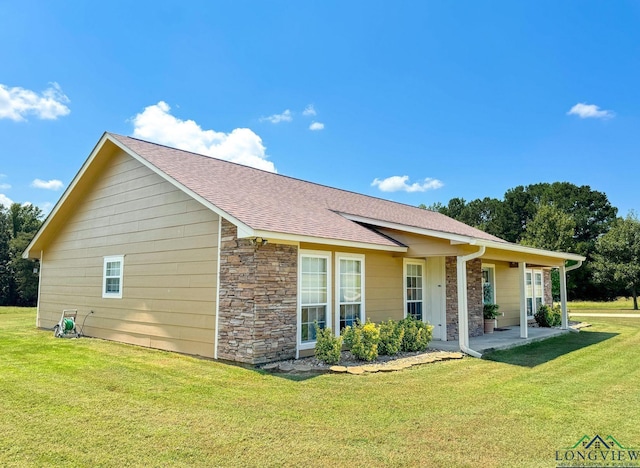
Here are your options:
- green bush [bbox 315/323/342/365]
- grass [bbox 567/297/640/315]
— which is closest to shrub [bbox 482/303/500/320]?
green bush [bbox 315/323/342/365]

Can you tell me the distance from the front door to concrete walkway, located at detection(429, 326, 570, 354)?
15.8 inches

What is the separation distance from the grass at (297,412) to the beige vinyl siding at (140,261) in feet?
3.35

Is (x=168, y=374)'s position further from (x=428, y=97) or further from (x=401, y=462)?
(x=428, y=97)

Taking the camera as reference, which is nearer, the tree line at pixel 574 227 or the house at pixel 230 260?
the house at pixel 230 260

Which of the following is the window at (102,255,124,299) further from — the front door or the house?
the front door

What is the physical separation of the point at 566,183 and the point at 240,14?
40663 mm

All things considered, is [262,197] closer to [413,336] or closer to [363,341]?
[363,341]

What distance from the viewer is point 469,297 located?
38.5 ft

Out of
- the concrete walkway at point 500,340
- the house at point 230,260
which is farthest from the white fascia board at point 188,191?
the concrete walkway at point 500,340

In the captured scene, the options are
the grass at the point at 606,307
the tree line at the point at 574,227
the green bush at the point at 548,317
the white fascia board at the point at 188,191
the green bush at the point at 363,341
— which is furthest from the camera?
the tree line at the point at 574,227

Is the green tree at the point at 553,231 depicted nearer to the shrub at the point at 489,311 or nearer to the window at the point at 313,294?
the shrub at the point at 489,311

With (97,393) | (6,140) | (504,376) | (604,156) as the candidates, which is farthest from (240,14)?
(604,156)

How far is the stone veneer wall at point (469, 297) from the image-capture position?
11039 mm

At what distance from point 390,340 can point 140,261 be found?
597cm
